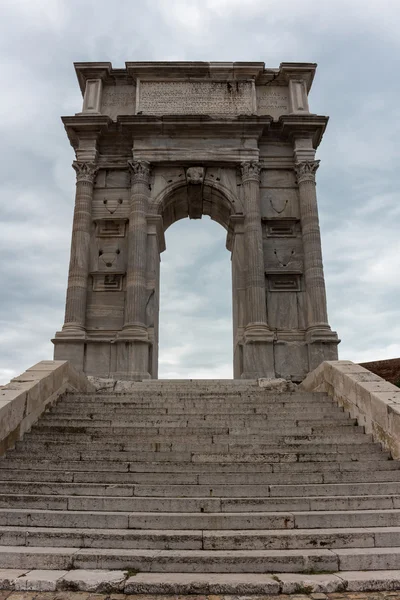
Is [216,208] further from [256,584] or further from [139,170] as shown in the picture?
[256,584]

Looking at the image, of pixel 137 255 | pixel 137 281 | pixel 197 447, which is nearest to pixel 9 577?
pixel 197 447

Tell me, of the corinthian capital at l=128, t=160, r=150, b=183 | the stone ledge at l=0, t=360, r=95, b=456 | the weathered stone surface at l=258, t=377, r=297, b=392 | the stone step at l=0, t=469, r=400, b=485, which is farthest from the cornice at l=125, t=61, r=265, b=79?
the stone step at l=0, t=469, r=400, b=485

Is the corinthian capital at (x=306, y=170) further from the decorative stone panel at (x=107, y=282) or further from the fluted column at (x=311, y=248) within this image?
the decorative stone panel at (x=107, y=282)

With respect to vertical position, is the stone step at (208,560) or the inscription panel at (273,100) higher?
the inscription panel at (273,100)

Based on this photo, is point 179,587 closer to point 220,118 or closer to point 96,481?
point 96,481

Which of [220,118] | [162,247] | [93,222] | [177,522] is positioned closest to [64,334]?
[93,222]

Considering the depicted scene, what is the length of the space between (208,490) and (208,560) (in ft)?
5.07

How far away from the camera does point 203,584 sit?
4.37m

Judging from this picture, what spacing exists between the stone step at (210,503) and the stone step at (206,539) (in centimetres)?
54

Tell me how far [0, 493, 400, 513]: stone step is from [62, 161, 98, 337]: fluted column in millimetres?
10506

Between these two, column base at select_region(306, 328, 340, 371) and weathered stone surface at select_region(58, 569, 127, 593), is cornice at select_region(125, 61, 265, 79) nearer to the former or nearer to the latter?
column base at select_region(306, 328, 340, 371)

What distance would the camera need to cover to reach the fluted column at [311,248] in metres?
16.7

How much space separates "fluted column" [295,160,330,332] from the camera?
54.7 ft

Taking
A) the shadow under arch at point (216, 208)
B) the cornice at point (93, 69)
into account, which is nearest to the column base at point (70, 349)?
the shadow under arch at point (216, 208)
